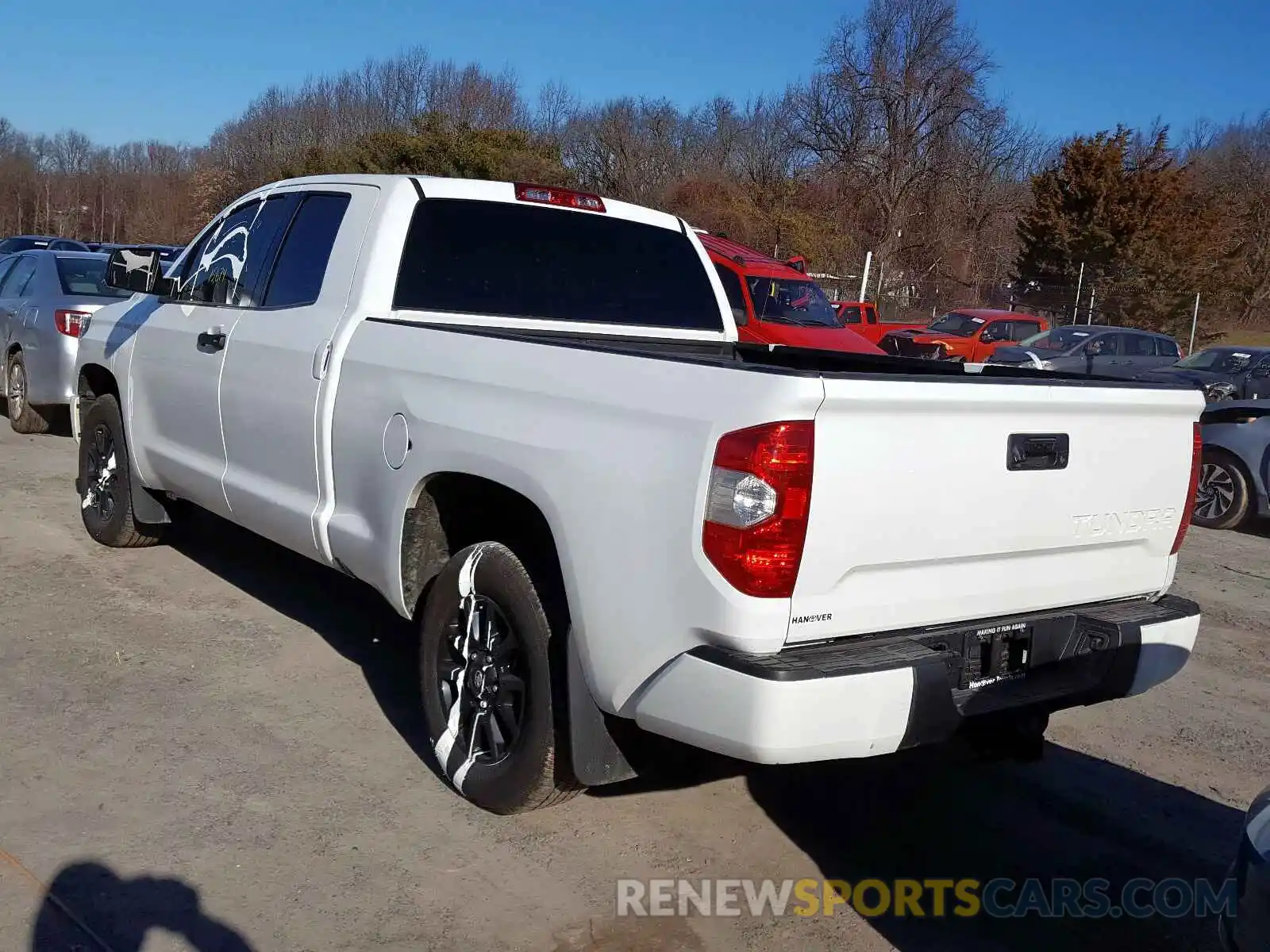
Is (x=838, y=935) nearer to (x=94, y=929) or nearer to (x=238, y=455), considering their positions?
(x=94, y=929)

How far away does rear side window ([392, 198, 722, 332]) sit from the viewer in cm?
473

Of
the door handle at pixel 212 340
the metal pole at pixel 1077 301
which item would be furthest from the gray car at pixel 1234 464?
the metal pole at pixel 1077 301

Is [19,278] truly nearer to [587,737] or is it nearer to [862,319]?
[587,737]

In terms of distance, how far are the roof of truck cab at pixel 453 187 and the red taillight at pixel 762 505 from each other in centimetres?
227

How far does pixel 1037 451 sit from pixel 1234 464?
7728mm

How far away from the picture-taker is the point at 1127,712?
541 centimetres

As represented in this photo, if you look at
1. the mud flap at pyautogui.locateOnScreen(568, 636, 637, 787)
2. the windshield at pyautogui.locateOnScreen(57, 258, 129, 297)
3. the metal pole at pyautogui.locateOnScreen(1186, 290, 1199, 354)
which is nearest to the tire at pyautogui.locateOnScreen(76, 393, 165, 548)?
the mud flap at pyautogui.locateOnScreen(568, 636, 637, 787)

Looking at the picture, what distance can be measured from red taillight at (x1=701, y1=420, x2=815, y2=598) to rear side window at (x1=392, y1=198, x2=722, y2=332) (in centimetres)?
202

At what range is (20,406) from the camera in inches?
438

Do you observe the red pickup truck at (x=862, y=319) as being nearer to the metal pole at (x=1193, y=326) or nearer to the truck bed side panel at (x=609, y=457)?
the metal pole at (x=1193, y=326)

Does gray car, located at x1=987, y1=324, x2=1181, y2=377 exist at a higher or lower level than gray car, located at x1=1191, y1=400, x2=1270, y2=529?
higher

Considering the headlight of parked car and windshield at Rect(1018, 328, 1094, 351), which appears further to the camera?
windshield at Rect(1018, 328, 1094, 351)

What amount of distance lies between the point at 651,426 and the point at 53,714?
2.86 m

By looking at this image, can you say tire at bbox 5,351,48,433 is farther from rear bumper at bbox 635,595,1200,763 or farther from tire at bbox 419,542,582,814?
rear bumper at bbox 635,595,1200,763
